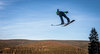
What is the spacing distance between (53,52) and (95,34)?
45528mm

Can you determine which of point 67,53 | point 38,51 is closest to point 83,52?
point 67,53

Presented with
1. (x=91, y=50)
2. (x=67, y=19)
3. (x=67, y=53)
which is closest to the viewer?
(x=67, y=19)

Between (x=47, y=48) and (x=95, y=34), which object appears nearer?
(x=95, y=34)

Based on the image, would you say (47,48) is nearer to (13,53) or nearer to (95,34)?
(13,53)

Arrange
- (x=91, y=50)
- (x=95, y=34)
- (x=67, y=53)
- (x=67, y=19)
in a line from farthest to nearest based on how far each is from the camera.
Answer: (x=67, y=53), (x=95, y=34), (x=91, y=50), (x=67, y=19)

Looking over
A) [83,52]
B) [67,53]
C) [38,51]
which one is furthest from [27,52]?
[83,52]

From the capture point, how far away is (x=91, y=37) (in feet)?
189

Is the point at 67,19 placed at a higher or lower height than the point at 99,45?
higher

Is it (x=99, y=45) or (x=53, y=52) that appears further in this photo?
(x=53, y=52)

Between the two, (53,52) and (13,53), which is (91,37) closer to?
(53,52)

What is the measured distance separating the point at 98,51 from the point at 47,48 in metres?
53.2

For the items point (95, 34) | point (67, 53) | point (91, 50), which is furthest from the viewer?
point (67, 53)

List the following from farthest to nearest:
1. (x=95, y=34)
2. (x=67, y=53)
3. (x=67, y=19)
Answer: (x=67, y=53), (x=95, y=34), (x=67, y=19)

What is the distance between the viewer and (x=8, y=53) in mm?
100062
